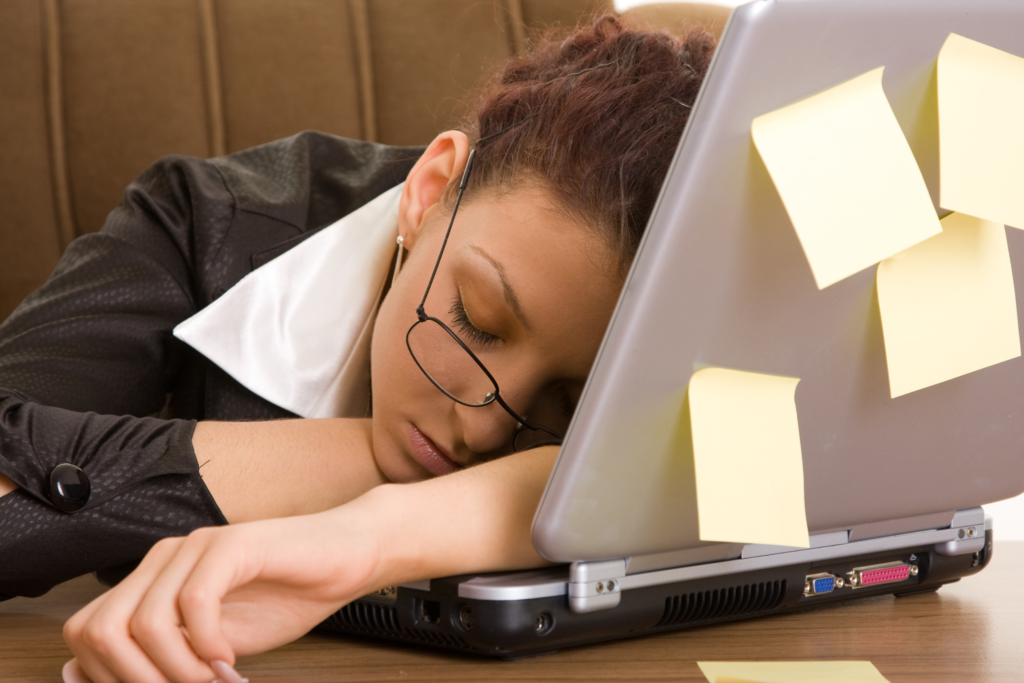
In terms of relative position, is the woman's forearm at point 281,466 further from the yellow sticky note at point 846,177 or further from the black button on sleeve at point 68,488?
the yellow sticky note at point 846,177

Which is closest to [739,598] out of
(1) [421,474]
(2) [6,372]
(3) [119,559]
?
(1) [421,474]

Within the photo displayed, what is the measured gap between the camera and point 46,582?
23.9 inches

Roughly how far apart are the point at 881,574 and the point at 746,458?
0.26 metres

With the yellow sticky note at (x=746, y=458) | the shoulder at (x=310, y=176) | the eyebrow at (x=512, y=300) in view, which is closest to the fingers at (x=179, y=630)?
the yellow sticky note at (x=746, y=458)

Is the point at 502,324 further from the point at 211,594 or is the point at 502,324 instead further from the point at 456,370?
the point at 211,594

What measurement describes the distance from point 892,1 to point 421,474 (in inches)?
20.1

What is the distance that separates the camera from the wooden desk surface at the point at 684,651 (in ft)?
1.52

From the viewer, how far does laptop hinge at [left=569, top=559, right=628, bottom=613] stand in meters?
0.49

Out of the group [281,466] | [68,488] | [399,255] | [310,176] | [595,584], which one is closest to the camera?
[595,584]

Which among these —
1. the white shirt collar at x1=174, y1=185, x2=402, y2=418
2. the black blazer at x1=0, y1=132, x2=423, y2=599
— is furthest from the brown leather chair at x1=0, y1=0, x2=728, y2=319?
the white shirt collar at x1=174, y1=185, x2=402, y2=418

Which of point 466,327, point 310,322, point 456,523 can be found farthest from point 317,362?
point 456,523

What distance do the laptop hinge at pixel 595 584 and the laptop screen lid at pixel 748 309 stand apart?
12 millimetres

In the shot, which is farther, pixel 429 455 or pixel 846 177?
pixel 429 455

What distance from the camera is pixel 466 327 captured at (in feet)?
2.47
